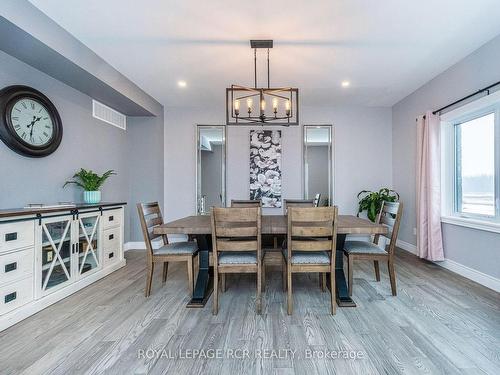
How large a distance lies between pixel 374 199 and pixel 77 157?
4.62 meters

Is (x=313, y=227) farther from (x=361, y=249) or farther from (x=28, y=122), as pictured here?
(x=28, y=122)

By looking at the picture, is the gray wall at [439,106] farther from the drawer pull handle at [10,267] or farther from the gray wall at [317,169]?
the drawer pull handle at [10,267]

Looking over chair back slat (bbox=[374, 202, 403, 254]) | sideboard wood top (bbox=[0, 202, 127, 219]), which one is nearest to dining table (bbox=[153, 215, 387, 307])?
chair back slat (bbox=[374, 202, 403, 254])

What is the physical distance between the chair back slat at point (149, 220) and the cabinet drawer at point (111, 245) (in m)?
0.82

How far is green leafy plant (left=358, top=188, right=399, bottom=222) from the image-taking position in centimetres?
449

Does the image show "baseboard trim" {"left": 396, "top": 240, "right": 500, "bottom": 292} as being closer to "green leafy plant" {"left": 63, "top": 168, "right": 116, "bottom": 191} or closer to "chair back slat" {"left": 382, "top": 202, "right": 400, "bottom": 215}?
"chair back slat" {"left": 382, "top": 202, "right": 400, "bottom": 215}

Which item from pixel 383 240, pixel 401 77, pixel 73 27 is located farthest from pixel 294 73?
pixel 383 240

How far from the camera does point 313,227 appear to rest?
2.17 meters

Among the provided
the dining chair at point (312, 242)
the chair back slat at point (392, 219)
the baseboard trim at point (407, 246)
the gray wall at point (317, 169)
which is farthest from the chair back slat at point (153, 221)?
the baseboard trim at point (407, 246)

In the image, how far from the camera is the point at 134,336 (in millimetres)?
1949

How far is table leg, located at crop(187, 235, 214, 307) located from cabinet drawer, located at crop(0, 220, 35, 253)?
142cm

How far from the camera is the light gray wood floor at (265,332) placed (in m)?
1.63

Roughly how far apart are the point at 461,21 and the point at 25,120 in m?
4.40

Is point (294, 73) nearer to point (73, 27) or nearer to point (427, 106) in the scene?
point (427, 106)
